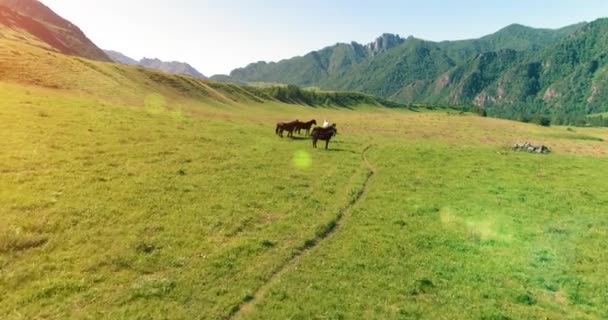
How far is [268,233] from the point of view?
19078mm

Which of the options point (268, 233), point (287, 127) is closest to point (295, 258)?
point (268, 233)

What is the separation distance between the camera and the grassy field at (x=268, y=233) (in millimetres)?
13500

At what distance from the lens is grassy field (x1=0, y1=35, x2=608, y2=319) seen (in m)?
13.5

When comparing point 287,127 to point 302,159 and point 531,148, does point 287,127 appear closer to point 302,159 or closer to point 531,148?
point 302,159

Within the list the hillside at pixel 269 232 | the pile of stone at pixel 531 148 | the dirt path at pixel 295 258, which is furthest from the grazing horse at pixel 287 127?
the pile of stone at pixel 531 148

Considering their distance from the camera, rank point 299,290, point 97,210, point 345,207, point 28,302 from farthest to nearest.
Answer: point 345,207
point 97,210
point 299,290
point 28,302

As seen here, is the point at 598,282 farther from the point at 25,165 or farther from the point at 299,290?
the point at 25,165

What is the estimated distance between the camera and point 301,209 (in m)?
23.0

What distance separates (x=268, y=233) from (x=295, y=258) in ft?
8.23

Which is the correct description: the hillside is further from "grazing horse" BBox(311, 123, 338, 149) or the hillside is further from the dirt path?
"grazing horse" BBox(311, 123, 338, 149)

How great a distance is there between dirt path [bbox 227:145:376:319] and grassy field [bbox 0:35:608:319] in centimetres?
7

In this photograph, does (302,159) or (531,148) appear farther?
(531,148)

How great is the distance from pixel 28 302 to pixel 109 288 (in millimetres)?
2138

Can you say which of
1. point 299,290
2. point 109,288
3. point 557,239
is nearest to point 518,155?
point 557,239
